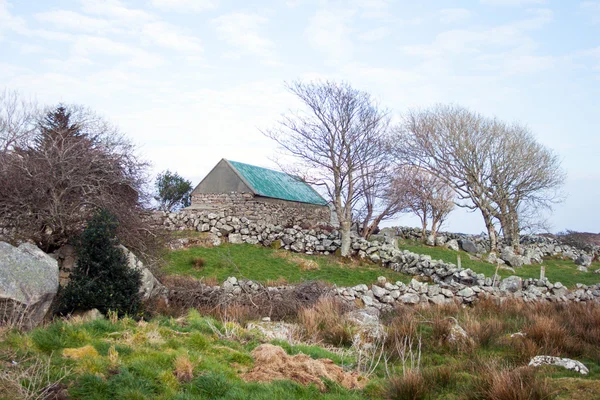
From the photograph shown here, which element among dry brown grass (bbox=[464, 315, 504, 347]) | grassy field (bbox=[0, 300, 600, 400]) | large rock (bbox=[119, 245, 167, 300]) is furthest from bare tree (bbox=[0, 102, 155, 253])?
dry brown grass (bbox=[464, 315, 504, 347])

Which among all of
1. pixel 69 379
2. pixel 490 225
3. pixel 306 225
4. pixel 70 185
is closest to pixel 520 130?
pixel 490 225

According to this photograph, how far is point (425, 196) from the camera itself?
113 feet

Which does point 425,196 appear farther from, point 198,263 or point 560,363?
point 560,363

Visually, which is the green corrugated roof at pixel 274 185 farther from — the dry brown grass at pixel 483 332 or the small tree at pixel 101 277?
the dry brown grass at pixel 483 332

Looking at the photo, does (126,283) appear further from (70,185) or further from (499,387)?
(499,387)

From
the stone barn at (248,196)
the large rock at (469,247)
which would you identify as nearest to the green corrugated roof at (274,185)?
the stone barn at (248,196)

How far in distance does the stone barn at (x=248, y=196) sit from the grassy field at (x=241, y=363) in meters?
20.8

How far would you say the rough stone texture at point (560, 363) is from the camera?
744cm

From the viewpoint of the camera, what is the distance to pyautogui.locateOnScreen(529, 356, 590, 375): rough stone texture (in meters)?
7.44

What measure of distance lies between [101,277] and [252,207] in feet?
66.7

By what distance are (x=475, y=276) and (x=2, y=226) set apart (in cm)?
1591

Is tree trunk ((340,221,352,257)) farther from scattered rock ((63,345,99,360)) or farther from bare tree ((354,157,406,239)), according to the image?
scattered rock ((63,345,99,360))

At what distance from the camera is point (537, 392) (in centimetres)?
536

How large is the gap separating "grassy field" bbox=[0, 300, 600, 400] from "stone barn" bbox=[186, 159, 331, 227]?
68.1 feet
